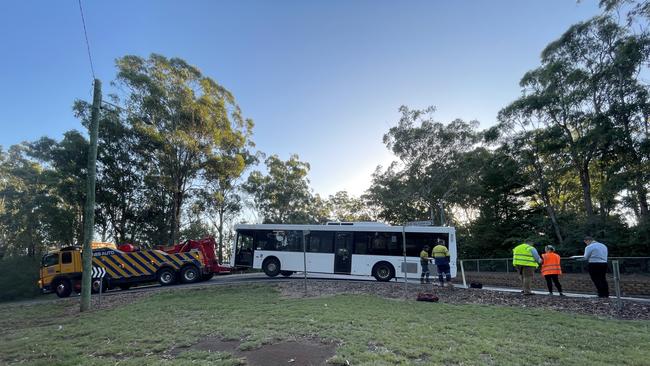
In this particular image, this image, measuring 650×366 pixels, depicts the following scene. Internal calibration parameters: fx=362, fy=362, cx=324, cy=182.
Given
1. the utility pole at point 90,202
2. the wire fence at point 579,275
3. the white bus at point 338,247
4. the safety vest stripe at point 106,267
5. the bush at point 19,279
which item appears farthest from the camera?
the bush at point 19,279

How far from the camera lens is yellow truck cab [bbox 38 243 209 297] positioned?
18.4m

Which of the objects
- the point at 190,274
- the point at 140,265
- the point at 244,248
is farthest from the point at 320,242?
the point at 140,265

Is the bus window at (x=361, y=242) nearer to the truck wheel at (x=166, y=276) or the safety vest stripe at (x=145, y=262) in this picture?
the truck wheel at (x=166, y=276)

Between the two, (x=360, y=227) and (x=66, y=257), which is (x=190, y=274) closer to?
(x=66, y=257)

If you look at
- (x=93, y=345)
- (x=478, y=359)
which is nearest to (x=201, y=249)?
(x=93, y=345)

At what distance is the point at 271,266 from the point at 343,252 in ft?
12.7

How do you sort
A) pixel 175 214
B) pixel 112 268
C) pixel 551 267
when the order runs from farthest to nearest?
pixel 175 214
pixel 112 268
pixel 551 267

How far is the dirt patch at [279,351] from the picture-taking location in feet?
16.7

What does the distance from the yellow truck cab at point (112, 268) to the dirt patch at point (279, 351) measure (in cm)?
1417

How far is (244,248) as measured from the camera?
19.1 m

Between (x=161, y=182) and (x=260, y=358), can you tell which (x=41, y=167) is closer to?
(x=161, y=182)

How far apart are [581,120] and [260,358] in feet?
93.0

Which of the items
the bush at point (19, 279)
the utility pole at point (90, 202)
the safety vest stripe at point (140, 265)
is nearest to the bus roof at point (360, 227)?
the safety vest stripe at point (140, 265)

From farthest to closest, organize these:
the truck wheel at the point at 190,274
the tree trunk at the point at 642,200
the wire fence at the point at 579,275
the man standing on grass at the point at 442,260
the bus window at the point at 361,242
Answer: the tree trunk at the point at 642,200, the truck wheel at the point at 190,274, the bus window at the point at 361,242, the man standing on grass at the point at 442,260, the wire fence at the point at 579,275
